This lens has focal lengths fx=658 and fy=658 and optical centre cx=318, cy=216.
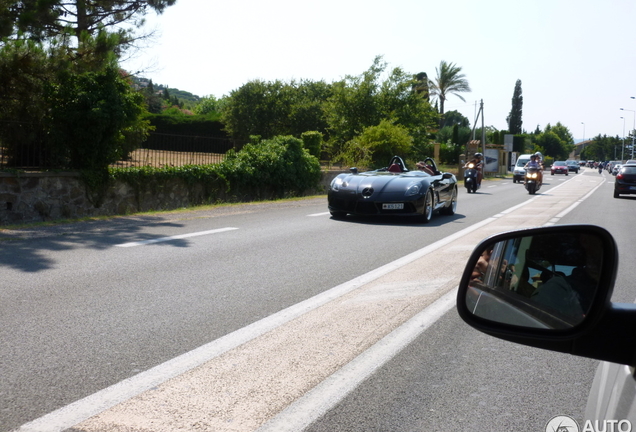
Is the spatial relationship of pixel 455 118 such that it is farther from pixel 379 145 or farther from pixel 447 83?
pixel 379 145

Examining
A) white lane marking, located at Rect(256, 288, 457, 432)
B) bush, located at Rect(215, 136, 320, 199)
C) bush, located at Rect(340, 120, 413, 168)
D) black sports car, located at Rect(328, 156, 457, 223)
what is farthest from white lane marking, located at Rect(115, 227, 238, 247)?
bush, located at Rect(340, 120, 413, 168)

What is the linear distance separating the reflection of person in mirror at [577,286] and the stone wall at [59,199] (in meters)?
12.5

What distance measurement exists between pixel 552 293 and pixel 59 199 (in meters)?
13.3

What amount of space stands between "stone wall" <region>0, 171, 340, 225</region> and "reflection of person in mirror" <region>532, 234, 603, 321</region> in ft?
41.1

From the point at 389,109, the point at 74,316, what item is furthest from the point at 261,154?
the point at 389,109

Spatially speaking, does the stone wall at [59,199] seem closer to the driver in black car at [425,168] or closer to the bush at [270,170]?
the bush at [270,170]

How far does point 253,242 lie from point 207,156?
9495mm

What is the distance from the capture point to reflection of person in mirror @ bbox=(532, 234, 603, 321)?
1565 millimetres

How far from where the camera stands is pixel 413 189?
12.5 m

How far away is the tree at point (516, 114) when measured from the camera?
128625 millimetres

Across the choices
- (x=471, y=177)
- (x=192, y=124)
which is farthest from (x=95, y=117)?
(x=192, y=124)

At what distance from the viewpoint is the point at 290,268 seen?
721 cm

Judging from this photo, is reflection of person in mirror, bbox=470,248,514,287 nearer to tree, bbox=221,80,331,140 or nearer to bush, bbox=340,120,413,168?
bush, bbox=340,120,413,168

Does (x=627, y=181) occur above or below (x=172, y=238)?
above
